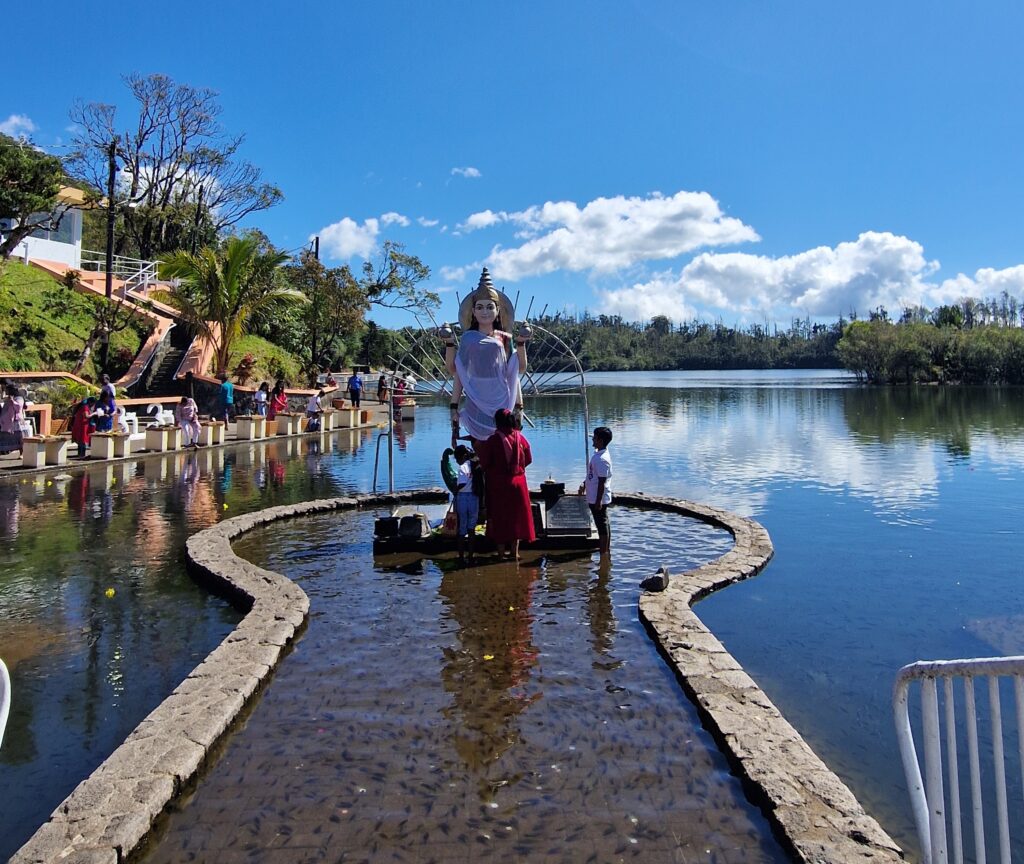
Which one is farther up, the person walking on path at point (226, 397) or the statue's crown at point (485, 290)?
the statue's crown at point (485, 290)

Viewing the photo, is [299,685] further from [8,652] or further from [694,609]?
[694,609]

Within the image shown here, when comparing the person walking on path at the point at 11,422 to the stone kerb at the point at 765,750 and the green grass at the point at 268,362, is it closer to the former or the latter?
the green grass at the point at 268,362

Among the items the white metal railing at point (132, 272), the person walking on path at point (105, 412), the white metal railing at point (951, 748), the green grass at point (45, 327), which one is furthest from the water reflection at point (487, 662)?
the white metal railing at point (132, 272)

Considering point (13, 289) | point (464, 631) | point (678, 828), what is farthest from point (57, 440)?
point (678, 828)

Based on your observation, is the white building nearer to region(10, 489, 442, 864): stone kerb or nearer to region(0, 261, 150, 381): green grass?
region(0, 261, 150, 381): green grass

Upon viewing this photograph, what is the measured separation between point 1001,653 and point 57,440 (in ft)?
47.8

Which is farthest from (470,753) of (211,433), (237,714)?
(211,433)

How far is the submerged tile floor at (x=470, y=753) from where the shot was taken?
127 inches

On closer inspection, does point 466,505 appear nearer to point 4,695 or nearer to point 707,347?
point 4,695

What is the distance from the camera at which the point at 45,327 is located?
20.7 meters

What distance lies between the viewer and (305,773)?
3.75 meters

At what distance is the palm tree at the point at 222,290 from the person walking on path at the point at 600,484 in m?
17.4

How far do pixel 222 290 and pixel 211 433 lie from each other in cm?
665

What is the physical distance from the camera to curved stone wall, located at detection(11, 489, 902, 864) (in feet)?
10.2
